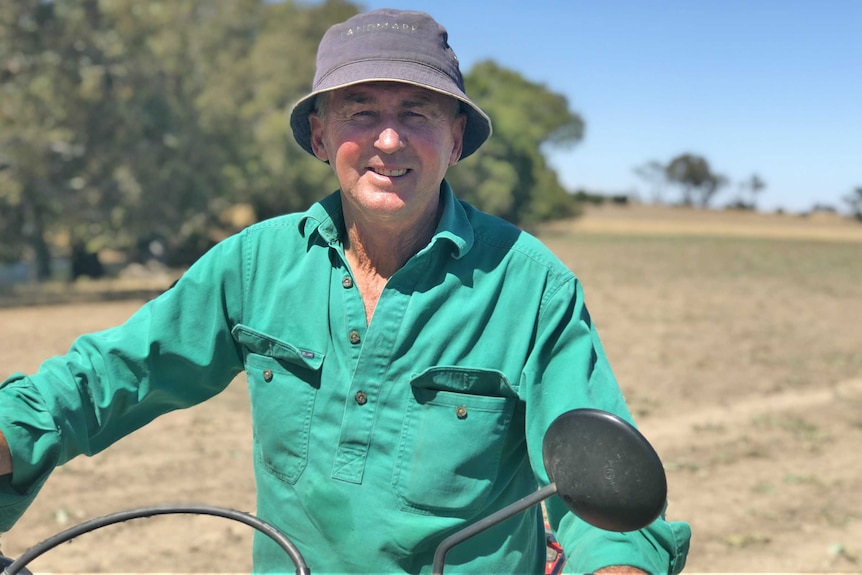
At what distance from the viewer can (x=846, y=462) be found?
287 inches

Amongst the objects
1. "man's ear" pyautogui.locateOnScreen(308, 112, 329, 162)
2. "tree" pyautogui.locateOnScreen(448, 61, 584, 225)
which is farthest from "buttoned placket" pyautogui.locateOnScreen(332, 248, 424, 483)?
"tree" pyautogui.locateOnScreen(448, 61, 584, 225)

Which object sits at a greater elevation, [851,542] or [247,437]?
[851,542]

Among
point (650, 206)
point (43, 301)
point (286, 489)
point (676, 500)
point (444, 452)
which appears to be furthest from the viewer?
point (650, 206)

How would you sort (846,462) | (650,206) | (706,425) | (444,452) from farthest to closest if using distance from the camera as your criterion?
1. (650,206)
2. (706,425)
3. (846,462)
4. (444,452)

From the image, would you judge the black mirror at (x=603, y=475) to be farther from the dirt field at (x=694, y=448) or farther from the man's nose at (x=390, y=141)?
the dirt field at (x=694, y=448)

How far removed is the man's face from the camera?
7.06 feet

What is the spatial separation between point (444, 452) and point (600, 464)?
2.18 ft

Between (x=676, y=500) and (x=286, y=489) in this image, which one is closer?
(x=286, y=489)

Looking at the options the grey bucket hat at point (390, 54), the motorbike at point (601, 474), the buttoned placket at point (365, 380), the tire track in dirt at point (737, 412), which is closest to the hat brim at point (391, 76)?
the grey bucket hat at point (390, 54)

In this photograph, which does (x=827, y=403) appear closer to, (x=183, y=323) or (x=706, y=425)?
(x=706, y=425)

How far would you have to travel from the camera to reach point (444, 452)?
2.00m

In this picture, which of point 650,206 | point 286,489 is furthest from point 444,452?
point 650,206

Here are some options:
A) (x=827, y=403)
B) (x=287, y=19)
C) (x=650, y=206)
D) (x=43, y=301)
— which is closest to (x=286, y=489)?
(x=827, y=403)

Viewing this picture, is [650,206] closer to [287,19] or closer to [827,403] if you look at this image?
[287,19]
